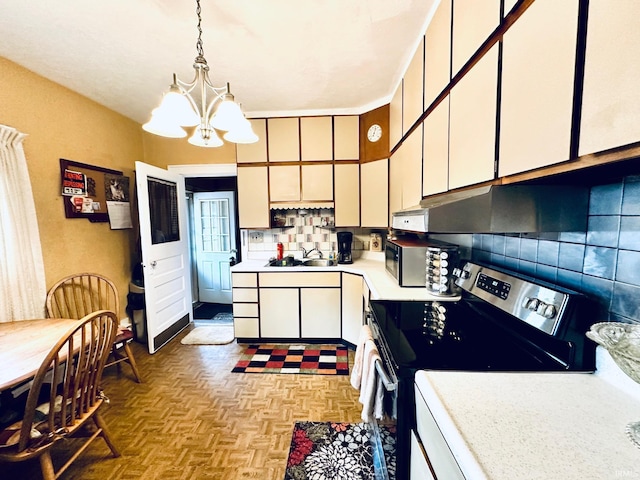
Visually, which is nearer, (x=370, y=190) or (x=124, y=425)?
(x=124, y=425)

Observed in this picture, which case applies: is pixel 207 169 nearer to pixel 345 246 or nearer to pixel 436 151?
pixel 345 246

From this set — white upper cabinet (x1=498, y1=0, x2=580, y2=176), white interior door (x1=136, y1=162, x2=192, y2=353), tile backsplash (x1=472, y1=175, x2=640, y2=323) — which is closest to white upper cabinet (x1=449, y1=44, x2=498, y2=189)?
white upper cabinet (x1=498, y1=0, x2=580, y2=176)

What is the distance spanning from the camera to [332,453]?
1.62 m

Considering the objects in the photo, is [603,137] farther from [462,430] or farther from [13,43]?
[13,43]

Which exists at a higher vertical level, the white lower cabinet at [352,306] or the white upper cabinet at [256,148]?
the white upper cabinet at [256,148]

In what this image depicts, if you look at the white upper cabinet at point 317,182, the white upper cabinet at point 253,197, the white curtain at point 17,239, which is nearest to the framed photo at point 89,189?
the white curtain at point 17,239

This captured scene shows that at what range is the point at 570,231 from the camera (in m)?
0.93

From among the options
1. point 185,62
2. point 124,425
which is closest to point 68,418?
point 124,425

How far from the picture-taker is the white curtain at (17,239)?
188 cm

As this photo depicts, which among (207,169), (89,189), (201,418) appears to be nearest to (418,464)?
(201,418)

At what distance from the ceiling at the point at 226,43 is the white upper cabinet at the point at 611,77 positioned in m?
1.18

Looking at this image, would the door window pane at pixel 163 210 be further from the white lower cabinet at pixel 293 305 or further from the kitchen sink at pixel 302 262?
the kitchen sink at pixel 302 262

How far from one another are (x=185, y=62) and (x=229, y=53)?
1.24 ft

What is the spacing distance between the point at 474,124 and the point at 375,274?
1574 millimetres
